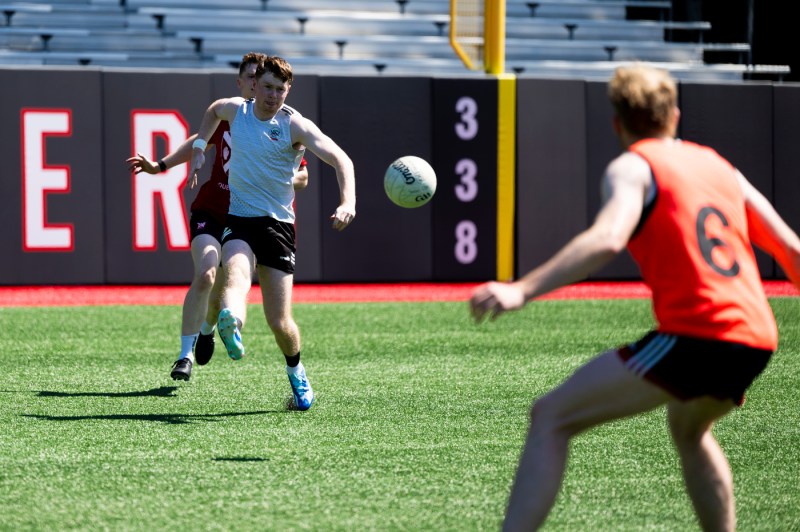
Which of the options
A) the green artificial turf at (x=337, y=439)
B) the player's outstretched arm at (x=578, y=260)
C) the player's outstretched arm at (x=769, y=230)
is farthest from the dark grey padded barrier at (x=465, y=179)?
the player's outstretched arm at (x=578, y=260)

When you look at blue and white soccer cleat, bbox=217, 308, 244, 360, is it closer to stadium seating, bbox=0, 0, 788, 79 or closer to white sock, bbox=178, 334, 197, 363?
white sock, bbox=178, 334, 197, 363

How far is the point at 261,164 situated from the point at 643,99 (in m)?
3.76

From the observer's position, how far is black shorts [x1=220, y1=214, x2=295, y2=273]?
716cm

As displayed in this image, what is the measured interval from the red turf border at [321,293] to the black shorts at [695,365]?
9.96 metres

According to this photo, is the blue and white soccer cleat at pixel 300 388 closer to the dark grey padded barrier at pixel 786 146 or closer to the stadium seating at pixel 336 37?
the dark grey padded barrier at pixel 786 146

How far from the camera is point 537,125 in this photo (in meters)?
15.4

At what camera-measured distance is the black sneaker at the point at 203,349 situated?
8.12 meters

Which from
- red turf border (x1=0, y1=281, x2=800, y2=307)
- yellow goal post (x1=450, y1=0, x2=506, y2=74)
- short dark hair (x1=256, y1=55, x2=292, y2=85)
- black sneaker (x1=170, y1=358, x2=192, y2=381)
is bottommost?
red turf border (x1=0, y1=281, x2=800, y2=307)

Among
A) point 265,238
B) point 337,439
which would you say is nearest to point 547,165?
point 265,238

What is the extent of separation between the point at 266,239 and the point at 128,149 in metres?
7.72

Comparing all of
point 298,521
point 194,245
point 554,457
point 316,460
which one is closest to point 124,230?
point 194,245

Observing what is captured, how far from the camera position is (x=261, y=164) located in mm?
7266

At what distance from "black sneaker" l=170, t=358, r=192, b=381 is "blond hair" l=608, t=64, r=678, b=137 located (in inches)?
191

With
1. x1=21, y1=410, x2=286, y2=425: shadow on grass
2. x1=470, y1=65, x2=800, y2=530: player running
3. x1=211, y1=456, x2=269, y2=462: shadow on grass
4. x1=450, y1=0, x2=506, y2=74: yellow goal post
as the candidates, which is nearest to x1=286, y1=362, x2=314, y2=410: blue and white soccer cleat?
x1=21, y1=410, x2=286, y2=425: shadow on grass
